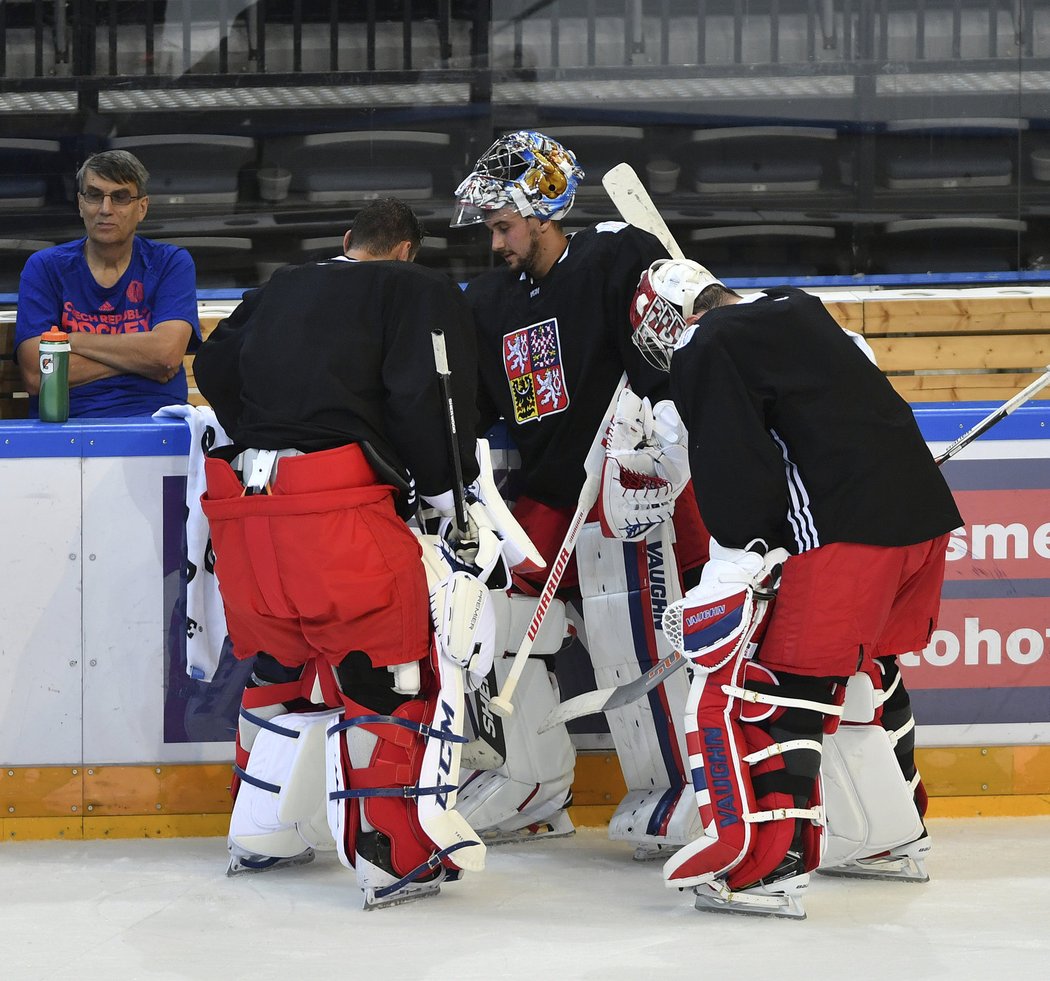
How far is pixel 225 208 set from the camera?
238 inches

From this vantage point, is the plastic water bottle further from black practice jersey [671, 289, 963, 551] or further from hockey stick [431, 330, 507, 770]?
black practice jersey [671, 289, 963, 551]

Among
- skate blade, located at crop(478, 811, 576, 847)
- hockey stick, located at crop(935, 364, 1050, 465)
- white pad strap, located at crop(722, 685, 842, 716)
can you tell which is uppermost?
hockey stick, located at crop(935, 364, 1050, 465)

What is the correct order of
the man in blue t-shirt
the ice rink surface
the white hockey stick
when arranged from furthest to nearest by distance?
the man in blue t-shirt, the white hockey stick, the ice rink surface

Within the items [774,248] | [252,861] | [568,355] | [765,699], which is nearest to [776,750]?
[765,699]

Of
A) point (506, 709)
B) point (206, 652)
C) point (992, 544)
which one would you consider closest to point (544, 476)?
point (506, 709)

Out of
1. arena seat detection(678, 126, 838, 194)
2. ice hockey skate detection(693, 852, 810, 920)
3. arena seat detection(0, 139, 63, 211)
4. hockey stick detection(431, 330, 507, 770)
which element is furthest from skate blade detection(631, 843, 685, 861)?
arena seat detection(0, 139, 63, 211)

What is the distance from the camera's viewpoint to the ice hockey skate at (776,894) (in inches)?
108

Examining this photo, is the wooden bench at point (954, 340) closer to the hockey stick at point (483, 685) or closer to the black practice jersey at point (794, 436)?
the hockey stick at point (483, 685)

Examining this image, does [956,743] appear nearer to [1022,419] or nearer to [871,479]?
[1022,419]

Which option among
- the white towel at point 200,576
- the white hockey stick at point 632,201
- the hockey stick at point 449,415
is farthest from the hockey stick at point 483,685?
the white hockey stick at point 632,201

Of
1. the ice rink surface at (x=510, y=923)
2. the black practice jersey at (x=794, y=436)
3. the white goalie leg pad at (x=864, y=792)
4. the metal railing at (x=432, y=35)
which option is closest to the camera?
the ice rink surface at (x=510, y=923)

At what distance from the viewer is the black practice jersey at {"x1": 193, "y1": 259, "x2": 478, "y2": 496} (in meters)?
2.87

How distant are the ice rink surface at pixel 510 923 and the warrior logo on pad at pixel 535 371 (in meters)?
0.94

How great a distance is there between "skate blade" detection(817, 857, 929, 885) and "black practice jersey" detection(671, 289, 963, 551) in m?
0.70
